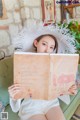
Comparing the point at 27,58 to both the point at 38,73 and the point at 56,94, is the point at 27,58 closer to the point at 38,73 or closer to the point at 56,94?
the point at 38,73

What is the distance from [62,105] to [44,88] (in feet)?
1.36

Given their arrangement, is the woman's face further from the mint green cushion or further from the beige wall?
the beige wall

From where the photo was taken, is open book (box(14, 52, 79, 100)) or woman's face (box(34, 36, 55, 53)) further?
woman's face (box(34, 36, 55, 53))

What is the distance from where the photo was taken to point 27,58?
111 centimetres

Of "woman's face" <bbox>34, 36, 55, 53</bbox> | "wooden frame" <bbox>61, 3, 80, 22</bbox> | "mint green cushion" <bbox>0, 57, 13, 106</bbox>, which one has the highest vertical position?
"wooden frame" <bbox>61, 3, 80, 22</bbox>

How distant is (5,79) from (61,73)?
47 centimetres

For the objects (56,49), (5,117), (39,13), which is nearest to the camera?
(5,117)

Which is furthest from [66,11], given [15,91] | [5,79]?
[15,91]

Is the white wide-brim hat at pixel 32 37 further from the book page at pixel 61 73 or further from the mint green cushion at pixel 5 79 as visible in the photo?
the book page at pixel 61 73

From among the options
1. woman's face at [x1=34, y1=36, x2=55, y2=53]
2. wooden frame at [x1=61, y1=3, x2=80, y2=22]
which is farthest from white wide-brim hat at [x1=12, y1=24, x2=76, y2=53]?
wooden frame at [x1=61, y1=3, x2=80, y2=22]

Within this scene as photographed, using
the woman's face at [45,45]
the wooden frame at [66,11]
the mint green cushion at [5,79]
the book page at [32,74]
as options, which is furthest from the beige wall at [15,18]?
the book page at [32,74]

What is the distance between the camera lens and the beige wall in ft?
7.06

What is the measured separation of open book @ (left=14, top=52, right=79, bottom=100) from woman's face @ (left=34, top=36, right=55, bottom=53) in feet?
0.66

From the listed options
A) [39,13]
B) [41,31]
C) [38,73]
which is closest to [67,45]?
[41,31]
